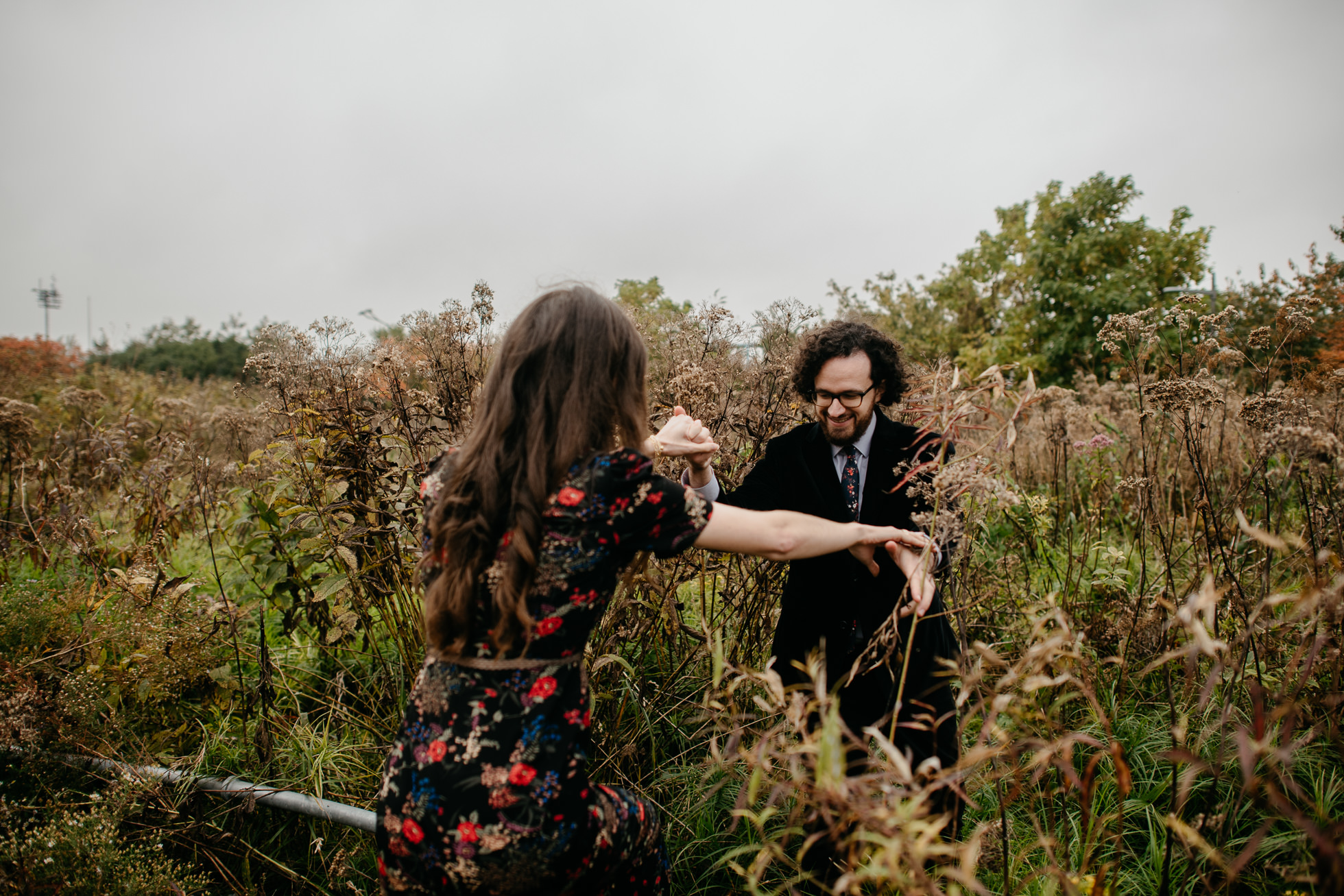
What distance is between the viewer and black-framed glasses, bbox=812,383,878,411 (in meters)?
2.43

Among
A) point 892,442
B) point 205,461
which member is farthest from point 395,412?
point 205,461

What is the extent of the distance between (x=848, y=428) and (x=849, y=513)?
328 millimetres

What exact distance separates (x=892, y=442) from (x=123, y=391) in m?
12.5

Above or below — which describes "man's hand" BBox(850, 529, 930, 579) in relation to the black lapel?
below

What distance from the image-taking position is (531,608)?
1.51 meters

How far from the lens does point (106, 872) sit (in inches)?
80.4

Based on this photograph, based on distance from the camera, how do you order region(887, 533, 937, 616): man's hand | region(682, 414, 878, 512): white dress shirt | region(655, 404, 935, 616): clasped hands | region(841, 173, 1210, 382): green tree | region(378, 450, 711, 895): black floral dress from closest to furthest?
region(378, 450, 711, 895): black floral dress, region(887, 533, 937, 616): man's hand, region(655, 404, 935, 616): clasped hands, region(682, 414, 878, 512): white dress shirt, region(841, 173, 1210, 382): green tree

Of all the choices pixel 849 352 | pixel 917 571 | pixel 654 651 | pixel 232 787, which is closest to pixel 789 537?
pixel 917 571

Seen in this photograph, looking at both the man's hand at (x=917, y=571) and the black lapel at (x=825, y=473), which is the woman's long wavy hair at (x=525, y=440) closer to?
the man's hand at (x=917, y=571)

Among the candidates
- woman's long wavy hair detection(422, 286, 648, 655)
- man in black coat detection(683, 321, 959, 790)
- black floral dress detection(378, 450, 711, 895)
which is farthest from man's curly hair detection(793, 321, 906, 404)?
black floral dress detection(378, 450, 711, 895)

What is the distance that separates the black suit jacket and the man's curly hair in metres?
0.29

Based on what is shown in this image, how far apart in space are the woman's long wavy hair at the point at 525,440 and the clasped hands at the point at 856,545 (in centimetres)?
→ 42

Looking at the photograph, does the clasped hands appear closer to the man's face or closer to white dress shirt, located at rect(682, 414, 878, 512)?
white dress shirt, located at rect(682, 414, 878, 512)

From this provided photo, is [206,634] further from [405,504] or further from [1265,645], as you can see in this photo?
[1265,645]
